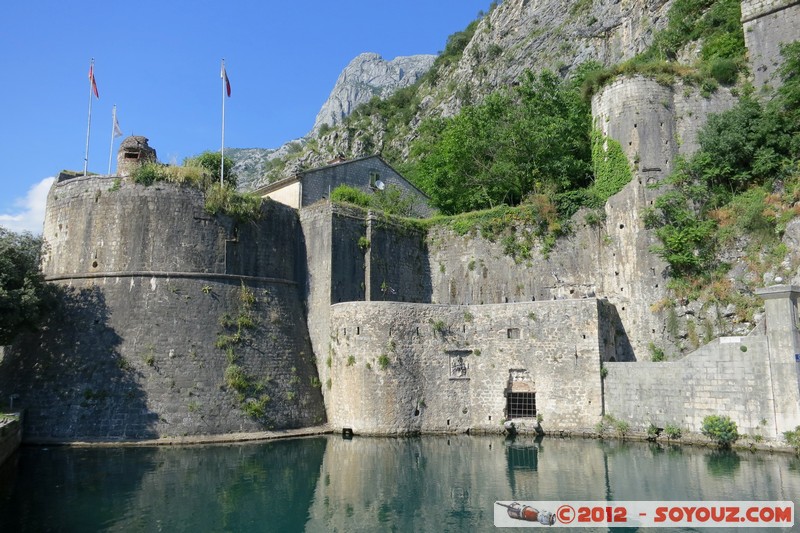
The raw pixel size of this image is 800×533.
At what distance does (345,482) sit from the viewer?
15.2 metres

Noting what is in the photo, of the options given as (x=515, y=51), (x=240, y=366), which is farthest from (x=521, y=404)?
(x=515, y=51)

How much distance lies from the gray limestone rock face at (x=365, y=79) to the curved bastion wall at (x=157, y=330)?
123 m

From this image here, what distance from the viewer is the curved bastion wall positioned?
19844 mm

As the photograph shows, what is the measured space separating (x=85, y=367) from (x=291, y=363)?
7.18 meters

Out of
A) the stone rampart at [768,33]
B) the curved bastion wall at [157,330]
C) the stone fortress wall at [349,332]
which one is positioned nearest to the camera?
the stone fortress wall at [349,332]

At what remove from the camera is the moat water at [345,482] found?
12203mm

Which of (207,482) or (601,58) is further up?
(601,58)

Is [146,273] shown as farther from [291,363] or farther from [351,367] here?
[351,367]

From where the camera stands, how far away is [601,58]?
44.7 m

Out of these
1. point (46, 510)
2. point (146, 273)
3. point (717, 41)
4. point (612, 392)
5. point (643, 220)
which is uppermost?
point (717, 41)

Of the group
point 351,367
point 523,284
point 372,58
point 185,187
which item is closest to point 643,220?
point 523,284

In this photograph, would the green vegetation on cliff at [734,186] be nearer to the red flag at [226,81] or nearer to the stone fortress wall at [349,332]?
the stone fortress wall at [349,332]

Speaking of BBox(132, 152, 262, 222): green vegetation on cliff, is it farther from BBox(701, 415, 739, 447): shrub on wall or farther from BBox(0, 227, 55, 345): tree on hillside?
BBox(701, 415, 739, 447): shrub on wall

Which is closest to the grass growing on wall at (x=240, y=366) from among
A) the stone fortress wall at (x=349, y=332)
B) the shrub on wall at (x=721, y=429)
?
the stone fortress wall at (x=349, y=332)
